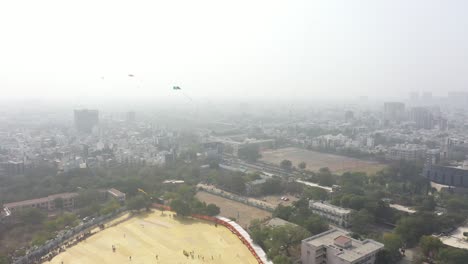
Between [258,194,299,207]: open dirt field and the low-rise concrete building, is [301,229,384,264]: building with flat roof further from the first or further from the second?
the low-rise concrete building

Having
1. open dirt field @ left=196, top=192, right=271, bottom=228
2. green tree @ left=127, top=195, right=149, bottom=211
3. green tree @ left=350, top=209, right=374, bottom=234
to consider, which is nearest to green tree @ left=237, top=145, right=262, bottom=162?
open dirt field @ left=196, top=192, right=271, bottom=228

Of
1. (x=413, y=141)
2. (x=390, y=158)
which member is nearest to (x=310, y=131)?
(x=413, y=141)

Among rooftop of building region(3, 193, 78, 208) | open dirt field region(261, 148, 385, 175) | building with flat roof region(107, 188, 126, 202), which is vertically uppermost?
building with flat roof region(107, 188, 126, 202)

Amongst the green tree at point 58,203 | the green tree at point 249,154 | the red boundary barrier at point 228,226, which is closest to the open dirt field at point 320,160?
the green tree at point 249,154

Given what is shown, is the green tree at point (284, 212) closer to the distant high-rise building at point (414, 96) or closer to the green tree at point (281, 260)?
the green tree at point (281, 260)

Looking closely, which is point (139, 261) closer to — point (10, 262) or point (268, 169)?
point (10, 262)

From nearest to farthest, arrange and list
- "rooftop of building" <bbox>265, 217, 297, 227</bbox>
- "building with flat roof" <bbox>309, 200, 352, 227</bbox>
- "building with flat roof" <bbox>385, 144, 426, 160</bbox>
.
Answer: "rooftop of building" <bbox>265, 217, 297, 227</bbox> → "building with flat roof" <bbox>309, 200, 352, 227</bbox> → "building with flat roof" <bbox>385, 144, 426, 160</bbox>
